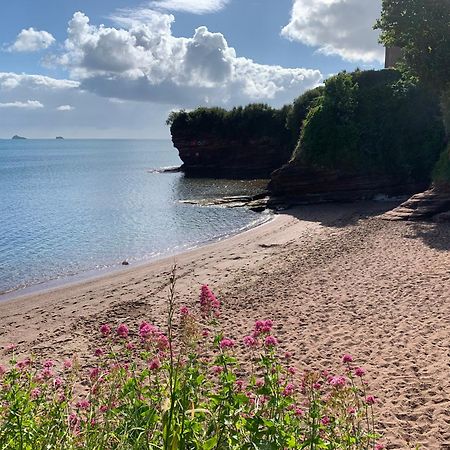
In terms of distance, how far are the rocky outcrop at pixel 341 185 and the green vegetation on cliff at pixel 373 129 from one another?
41 cm

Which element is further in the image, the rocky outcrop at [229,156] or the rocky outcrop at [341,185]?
the rocky outcrop at [229,156]

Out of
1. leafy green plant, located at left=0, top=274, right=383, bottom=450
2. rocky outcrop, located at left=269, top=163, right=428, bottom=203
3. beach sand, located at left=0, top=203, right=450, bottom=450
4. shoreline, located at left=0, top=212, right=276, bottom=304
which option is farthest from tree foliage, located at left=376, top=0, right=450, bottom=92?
leafy green plant, located at left=0, top=274, right=383, bottom=450

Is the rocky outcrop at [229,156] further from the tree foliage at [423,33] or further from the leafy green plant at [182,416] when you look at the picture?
the leafy green plant at [182,416]

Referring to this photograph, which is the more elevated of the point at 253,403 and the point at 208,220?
the point at 253,403

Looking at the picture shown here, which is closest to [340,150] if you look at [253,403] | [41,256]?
[41,256]

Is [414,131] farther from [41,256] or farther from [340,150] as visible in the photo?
[41,256]

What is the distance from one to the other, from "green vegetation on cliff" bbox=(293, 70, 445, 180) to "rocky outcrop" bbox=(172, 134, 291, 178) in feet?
73.3

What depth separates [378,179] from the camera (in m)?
30.5

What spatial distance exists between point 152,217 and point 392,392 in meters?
25.5

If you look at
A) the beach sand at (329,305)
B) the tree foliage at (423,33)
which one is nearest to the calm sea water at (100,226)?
the beach sand at (329,305)

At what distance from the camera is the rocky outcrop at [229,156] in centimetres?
5622

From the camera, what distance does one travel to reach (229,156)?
59562mm

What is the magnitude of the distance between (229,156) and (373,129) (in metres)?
29.6

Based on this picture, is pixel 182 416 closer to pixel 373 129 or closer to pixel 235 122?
pixel 373 129
